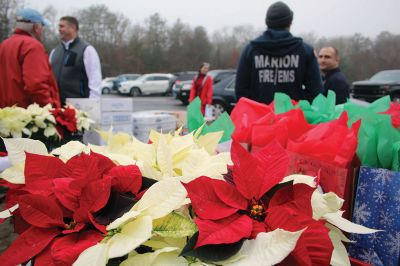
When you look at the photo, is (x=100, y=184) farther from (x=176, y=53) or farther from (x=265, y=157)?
(x=176, y=53)

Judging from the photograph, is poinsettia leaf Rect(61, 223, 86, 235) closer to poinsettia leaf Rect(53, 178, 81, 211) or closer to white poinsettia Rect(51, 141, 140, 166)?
poinsettia leaf Rect(53, 178, 81, 211)

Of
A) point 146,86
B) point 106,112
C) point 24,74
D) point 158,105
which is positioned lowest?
point 158,105

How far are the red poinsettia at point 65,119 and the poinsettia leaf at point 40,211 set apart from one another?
6.22 feet

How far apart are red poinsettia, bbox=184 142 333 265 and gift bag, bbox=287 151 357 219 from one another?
0.76 feet

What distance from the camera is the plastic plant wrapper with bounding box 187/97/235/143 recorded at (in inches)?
44.6

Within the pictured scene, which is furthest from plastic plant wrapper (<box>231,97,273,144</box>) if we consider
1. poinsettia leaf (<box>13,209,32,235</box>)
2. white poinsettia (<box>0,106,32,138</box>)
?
white poinsettia (<box>0,106,32,138</box>)

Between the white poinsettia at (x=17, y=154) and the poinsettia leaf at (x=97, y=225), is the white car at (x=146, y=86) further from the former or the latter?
the poinsettia leaf at (x=97, y=225)

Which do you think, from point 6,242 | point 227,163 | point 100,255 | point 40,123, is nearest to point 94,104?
point 40,123

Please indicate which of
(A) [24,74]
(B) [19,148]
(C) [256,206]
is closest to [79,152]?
(B) [19,148]

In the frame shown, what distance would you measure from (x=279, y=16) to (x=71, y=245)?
2.43 metres

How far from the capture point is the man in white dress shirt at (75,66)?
372cm

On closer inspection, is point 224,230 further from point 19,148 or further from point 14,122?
point 14,122

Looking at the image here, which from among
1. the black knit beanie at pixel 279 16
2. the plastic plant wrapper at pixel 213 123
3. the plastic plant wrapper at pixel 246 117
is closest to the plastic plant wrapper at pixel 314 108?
the plastic plant wrapper at pixel 246 117

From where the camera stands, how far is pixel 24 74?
2.75m
